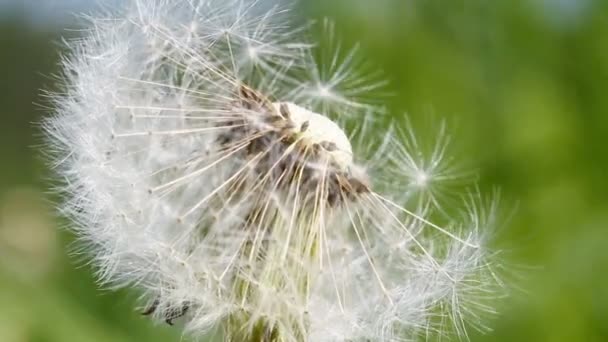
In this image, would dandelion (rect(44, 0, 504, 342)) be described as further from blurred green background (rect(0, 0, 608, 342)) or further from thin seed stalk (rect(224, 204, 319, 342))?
blurred green background (rect(0, 0, 608, 342))

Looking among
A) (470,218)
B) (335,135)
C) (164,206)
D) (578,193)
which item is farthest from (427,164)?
(578,193)

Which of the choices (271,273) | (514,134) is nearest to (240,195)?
(271,273)

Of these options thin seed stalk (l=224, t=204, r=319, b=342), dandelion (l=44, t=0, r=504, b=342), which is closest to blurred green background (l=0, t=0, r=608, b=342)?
dandelion (l=44, t=0, r=504, b=342)

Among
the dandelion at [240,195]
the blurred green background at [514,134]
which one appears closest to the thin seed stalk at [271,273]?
the dandelion at [240,195]

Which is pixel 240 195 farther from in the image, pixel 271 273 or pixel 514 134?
pixel 514 134

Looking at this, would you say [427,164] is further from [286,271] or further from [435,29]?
[435,29]
